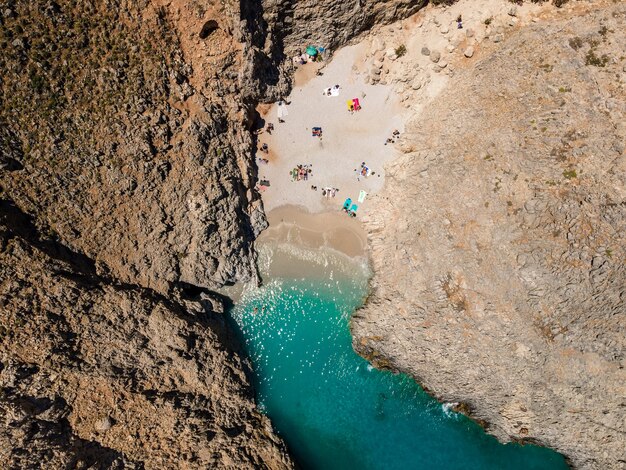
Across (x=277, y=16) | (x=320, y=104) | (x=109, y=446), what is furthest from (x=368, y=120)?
(x=109, y=446)

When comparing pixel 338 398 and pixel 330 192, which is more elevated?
pixel 330 192

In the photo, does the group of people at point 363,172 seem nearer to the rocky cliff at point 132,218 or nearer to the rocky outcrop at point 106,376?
the rocky cliff at point 132,218

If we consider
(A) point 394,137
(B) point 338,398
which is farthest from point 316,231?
(B) point 338,398

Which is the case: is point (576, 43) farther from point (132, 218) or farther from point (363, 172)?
point (132, 218)

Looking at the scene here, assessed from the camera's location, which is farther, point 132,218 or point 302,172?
point 302,172

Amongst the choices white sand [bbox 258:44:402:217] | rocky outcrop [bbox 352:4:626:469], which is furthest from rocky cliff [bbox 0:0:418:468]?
rocky outcrop [bbox 352:4:626:469]

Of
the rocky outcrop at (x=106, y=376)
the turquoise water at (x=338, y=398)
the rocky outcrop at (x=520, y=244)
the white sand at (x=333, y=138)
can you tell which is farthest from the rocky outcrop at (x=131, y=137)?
the rocky outcrop at (x=520, y=244)

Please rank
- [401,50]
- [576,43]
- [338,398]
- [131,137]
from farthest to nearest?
[338,398] → [401,50] → [131,137] → [576,43]

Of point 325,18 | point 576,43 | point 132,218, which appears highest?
point 325,18
